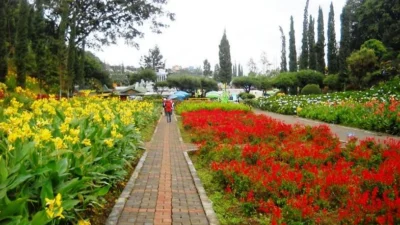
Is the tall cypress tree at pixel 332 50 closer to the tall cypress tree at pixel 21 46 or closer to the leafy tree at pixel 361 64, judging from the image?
the leafy tree at pixel 361 64

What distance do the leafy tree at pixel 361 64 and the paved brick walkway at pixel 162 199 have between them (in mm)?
30226

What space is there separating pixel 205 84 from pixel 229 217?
217 feet

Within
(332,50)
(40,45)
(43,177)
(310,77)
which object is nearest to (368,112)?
(43,177)

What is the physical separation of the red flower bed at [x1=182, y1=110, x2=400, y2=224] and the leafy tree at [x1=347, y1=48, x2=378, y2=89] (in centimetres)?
2787

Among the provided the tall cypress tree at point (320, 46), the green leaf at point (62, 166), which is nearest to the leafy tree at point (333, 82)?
the tall cypress tree at point (320, 46)

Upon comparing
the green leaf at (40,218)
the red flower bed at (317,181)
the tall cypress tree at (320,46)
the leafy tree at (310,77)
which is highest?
the tall cypress tree at (320,46)

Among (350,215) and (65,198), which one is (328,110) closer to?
(350,215)

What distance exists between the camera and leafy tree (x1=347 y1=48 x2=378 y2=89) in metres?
34.5

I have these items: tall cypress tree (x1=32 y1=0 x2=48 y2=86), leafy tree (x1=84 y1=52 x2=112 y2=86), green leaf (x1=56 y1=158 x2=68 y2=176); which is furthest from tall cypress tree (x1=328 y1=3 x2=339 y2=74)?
green leaf (x1=56 y1=158 x2=68 y2=176)

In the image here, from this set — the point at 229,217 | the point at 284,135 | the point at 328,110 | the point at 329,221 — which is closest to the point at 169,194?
the point at 229,217

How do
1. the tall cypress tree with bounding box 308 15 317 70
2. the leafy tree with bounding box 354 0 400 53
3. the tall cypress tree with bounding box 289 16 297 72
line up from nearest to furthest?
1. the leafy tree with bounding box 354 0 400 53
2. the tall cypress tree with bounding box 308 15 317 70
3. the tall cypress tree with bounding box 289 16 297 72

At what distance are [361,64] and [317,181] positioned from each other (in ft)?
108

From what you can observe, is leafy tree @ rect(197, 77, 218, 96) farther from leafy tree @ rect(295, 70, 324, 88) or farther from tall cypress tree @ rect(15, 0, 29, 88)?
tall cypress tree @ rect(15, 0, 29, 88)

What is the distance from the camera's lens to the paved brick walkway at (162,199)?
4613mm
